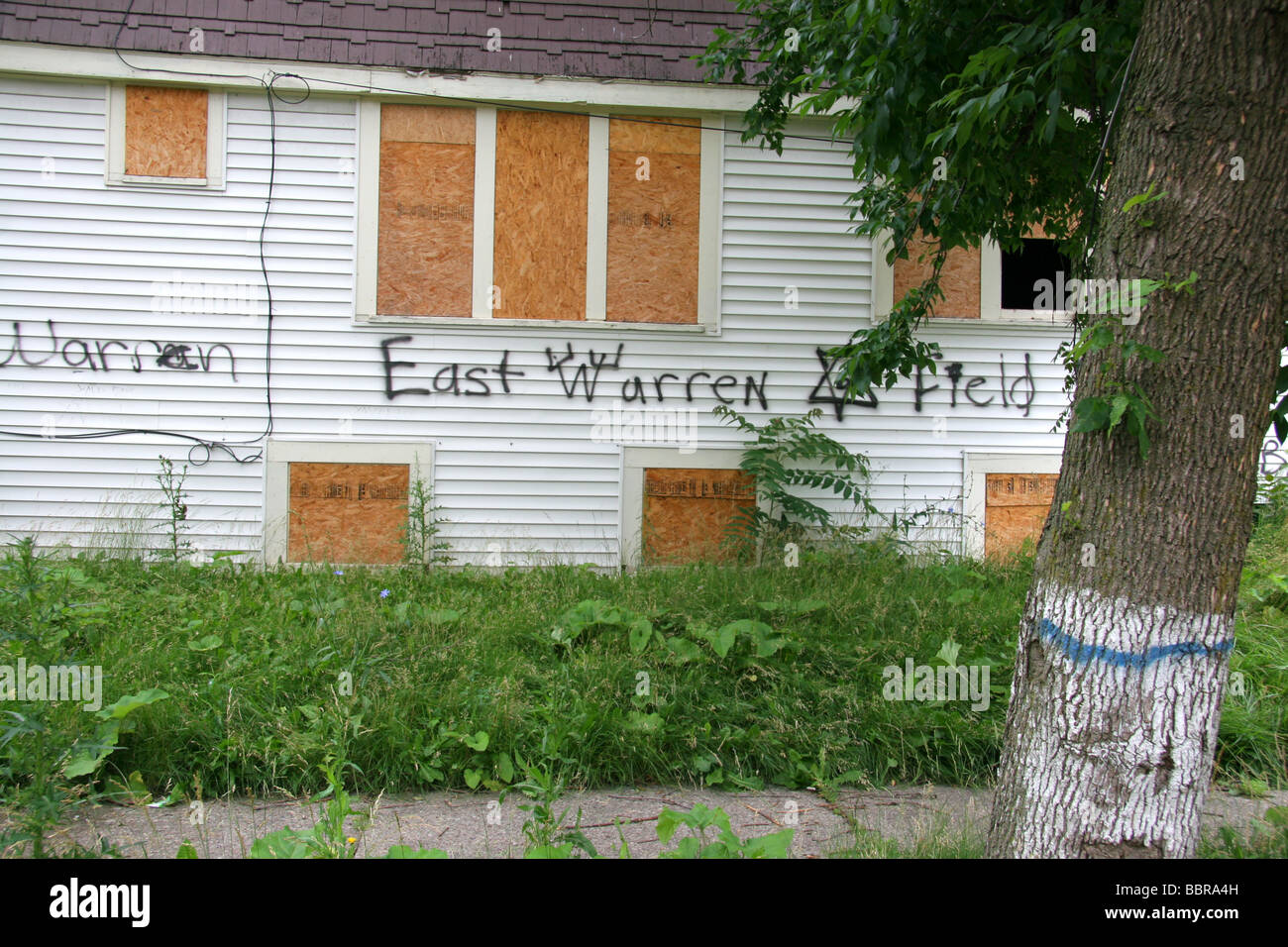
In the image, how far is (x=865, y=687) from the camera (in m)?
4.59

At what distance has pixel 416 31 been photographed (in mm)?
7141

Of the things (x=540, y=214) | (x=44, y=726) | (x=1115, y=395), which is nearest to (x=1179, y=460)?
(x=1115, y=395)

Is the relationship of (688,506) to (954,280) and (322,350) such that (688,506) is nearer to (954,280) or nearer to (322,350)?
(954,280)

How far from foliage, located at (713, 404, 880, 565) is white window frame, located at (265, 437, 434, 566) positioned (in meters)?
2.56

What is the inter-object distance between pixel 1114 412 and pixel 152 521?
6.82m

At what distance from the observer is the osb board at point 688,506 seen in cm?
743

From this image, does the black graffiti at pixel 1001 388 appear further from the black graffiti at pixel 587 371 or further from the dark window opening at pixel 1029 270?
the black graffiti at pixel 587 371

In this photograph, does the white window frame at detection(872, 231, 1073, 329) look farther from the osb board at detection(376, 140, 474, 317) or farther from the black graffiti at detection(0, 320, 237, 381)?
the black graffiti at detection(0, 320, 237, 381)

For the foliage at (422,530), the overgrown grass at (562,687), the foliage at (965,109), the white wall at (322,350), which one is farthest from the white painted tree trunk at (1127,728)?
the foliage at (422,530)

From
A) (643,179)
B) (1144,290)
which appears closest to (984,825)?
(1144,290)

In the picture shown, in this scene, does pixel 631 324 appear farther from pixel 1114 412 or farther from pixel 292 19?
pixel 1114 412

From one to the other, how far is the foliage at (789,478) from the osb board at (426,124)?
301 centimetres
